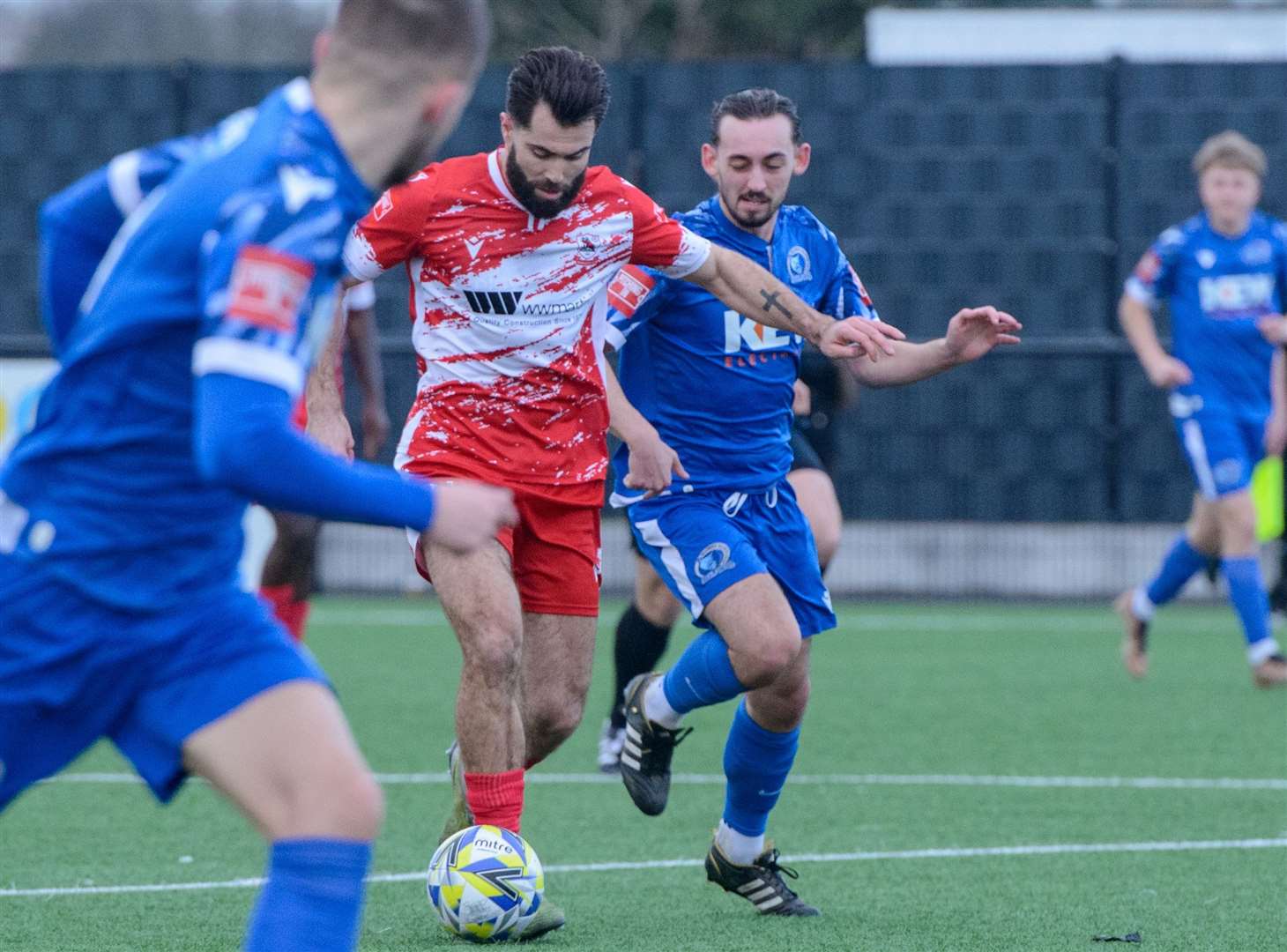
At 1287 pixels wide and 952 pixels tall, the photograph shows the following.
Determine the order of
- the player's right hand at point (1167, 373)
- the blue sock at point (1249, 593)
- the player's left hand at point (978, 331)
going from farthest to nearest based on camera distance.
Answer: the blue sock at point (1249, 593), the player's right hand at point (1167, 373), the player's left hand at point (978, 331)

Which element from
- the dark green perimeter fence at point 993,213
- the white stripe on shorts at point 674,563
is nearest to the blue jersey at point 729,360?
the white stripe on shorts at point 674,563

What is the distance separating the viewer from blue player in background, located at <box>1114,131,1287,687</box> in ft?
32.4

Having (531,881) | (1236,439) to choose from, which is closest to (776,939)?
(531,881)

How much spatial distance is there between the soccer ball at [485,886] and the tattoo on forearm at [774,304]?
1.45 meters

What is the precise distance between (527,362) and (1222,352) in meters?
5.75

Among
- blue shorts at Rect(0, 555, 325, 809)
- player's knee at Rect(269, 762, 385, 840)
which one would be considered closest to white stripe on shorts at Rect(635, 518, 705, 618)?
blue shorts at Rect(0, 555, 325, 809)

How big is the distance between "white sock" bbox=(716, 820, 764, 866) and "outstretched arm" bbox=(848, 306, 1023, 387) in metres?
1.24

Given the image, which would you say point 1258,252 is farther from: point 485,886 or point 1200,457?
point 485,886

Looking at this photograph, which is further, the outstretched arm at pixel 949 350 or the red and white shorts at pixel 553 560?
the red and white shorts at pixel 553 560

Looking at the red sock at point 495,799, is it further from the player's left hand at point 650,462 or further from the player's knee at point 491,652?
the player's left hand at point 650,462

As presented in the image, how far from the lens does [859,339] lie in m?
4.89

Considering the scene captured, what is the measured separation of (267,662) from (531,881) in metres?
1.80

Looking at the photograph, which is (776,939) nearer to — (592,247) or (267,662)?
(592,247)

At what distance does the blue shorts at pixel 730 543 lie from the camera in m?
5.70
